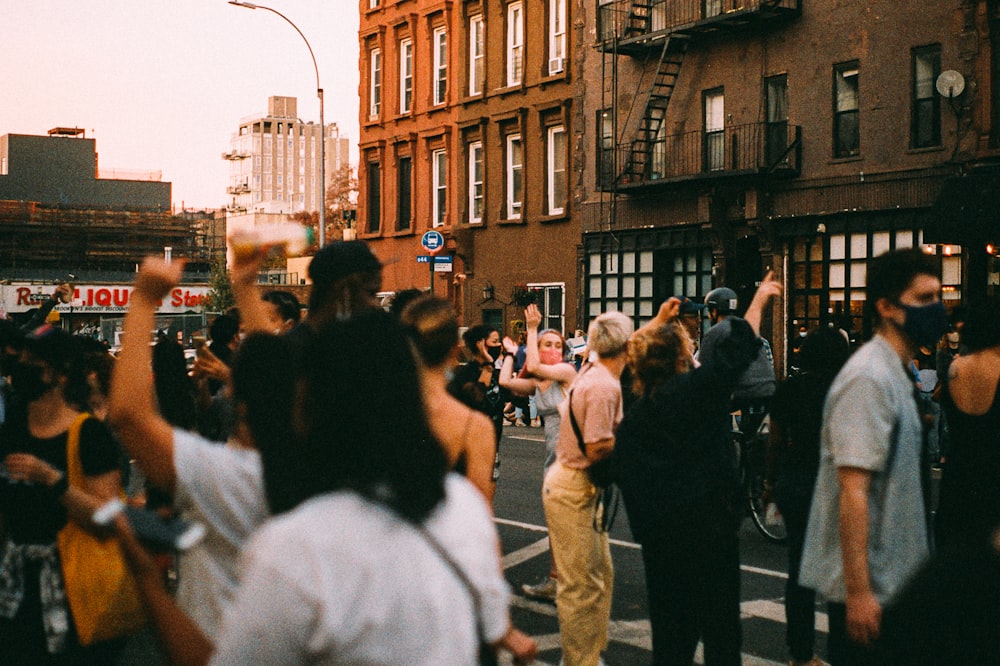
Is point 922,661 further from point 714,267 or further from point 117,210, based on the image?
point 117,210

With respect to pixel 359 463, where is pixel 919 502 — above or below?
below

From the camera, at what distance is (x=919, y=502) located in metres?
3.97

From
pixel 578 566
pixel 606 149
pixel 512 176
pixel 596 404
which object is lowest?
pixel 578 566

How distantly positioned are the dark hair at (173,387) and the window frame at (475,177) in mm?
28507

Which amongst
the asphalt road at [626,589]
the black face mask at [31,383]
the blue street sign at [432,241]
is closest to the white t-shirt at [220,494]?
the black face mask at [31,383]

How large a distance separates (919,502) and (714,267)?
22.9 meters

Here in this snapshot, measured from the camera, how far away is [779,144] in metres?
25.1

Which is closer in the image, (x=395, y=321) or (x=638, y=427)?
(x=395, y=321)

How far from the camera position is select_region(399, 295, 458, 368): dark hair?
14.3ft

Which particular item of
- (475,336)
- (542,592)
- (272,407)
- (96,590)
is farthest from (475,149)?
(272,407)

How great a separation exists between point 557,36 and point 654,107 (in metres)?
5.33

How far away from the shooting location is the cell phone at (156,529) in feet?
7.34

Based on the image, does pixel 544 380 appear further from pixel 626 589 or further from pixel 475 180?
pixel 475 180

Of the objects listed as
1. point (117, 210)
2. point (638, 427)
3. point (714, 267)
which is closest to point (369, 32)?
point (714, 267)
